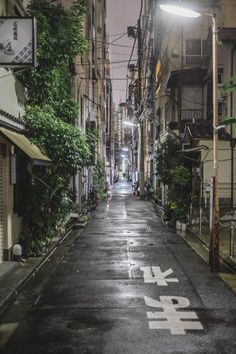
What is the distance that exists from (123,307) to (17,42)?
20.2 ft

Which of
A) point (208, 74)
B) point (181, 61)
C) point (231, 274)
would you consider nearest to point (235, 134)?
point (208, 74)

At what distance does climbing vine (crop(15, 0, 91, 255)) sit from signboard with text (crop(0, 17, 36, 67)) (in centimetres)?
497

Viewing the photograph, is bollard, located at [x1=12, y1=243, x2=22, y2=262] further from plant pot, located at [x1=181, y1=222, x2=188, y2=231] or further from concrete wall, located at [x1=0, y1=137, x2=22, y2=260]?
plant pot, located at [x1=181, y1=222, x2=188, y2=231]

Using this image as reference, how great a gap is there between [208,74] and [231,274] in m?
20.3

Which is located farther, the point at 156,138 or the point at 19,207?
the point at 156,138

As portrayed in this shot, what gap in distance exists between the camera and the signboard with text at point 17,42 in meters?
10.7

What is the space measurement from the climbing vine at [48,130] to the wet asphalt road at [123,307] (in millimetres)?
1377

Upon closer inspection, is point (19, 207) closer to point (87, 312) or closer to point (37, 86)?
point (37, 86)

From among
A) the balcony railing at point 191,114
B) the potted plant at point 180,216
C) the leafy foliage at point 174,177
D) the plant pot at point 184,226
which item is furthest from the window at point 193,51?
the plant pot at point 184,226

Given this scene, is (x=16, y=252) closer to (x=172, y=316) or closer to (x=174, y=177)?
(x=172, y=316)

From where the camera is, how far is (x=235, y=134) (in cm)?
2728

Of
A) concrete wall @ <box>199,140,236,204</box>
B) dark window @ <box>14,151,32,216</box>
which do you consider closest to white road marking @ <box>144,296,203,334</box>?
dark window @ <box>14,151,32,216</box>

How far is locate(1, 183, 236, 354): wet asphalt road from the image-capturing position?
7758 mm

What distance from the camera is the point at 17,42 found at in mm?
10742
